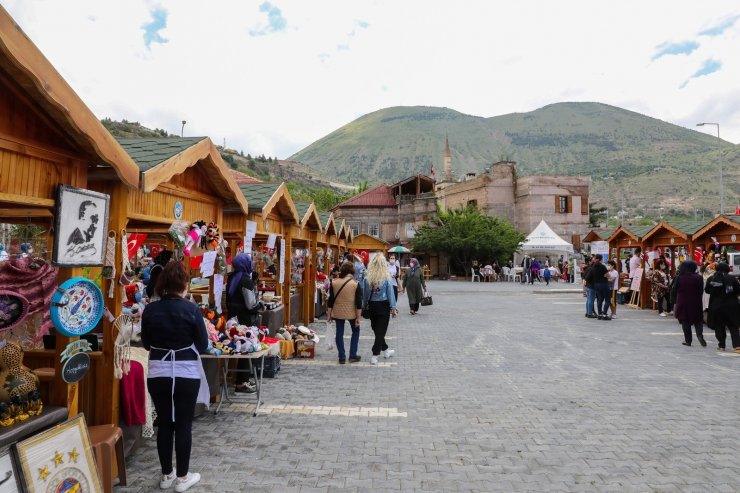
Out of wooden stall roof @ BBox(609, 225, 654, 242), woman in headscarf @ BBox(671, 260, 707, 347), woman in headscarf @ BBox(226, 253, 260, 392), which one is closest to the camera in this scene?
woman in headscarf @ BBox(226, 253, 260, 392)

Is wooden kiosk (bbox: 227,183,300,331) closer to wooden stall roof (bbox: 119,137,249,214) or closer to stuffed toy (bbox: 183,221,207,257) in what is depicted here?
wooden stall roof (bbox: 119,137,249,214)

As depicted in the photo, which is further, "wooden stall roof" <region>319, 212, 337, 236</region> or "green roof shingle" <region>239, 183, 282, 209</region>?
"wooden stall roof" <region>319, 212, 337, 236</region>

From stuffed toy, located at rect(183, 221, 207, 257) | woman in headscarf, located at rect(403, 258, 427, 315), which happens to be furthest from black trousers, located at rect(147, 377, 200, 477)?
woman in headscarf, located at rect(403, 258, 427, 315)

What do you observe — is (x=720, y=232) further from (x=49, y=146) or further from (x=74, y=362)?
(x=49, y=146)

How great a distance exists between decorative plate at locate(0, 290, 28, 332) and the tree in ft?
114

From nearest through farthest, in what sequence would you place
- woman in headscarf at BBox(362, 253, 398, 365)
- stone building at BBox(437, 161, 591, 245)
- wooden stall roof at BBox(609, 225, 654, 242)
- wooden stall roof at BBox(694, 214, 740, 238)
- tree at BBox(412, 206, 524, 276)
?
woman in headscarf at BBox(362, 253, 398, 365), wooden stall roof at BBox(694, 214, 740, 238), wooden stall roof at BBox(609, 225, 654, 242), tree at BBox(412, 206, 524, 276), stone building at BBox(437, 161, 591, 245)

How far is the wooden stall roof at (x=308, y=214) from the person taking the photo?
12.1 metres

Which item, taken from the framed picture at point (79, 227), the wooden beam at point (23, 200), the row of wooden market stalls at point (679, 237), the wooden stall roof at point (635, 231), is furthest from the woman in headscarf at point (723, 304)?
the wooden beam at point (23, 200)

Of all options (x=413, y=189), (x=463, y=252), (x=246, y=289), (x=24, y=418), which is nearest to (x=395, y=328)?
(x=246, y=289)

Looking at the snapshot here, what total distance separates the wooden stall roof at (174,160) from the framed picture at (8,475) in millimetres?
2333

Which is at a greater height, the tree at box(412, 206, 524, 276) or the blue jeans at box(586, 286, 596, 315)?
the tree at box(412, 206, 524, 276)

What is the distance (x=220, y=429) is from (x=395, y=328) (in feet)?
24.9

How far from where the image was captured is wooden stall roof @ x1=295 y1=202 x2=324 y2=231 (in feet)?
39.7

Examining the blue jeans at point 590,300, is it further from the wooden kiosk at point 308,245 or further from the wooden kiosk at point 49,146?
the wooden kiosk at point 49,146
